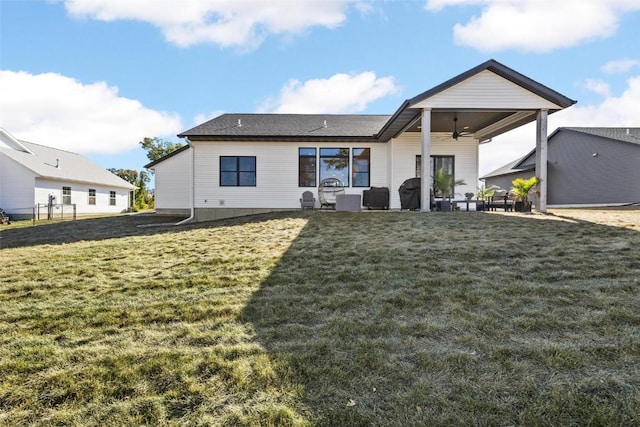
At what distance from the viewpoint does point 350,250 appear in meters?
6.30

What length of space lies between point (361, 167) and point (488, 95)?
520 centimetres

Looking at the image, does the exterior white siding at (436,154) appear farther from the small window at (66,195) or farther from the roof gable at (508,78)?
the small window at (66,195)

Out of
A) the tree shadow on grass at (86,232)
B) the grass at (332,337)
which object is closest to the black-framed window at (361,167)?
the tree shadow on grass at (86,232)

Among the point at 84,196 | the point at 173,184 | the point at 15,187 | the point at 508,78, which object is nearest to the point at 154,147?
the point at 84,196

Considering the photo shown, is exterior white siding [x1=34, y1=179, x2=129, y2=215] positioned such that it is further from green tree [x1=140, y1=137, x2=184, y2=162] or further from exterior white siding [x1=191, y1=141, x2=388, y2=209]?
exterior white siding [x1=191, y1=141, x2=388, y2=209]

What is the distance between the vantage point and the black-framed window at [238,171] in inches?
576

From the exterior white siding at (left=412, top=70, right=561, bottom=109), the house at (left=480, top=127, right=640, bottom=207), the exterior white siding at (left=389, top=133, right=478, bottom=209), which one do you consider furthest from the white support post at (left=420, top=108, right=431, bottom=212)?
the house at (left=480, top=127, right=640, bottom=207)

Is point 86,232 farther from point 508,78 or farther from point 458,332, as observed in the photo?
point 508,78

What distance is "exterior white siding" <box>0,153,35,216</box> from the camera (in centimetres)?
2161

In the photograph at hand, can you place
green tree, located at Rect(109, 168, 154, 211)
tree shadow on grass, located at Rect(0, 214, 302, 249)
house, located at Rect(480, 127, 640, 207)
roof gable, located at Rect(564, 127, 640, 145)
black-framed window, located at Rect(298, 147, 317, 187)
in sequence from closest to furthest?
tree shadow on grass, located at Rect(0, 214, 302, 249) < black-framed window, located at Rect(298, 147, 317, 187) < house, located at Rect(480, 127, 640, 207) < roof gable, located at Rect(564, 127, 640, 145) < green tree, located at Rect(109, 168, 154, 211)

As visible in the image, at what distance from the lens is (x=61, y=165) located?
25828mm

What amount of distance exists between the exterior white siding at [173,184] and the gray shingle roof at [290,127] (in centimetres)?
253

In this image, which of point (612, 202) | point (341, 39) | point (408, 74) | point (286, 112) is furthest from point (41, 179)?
point (612, 202)

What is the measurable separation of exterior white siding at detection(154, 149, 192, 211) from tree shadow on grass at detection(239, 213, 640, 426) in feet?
39.9
